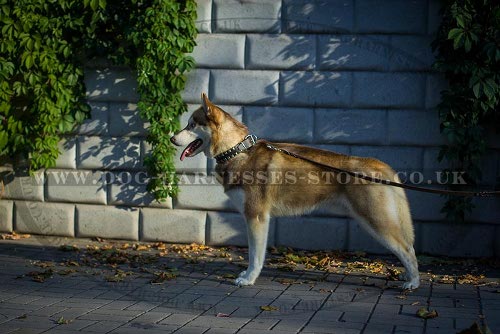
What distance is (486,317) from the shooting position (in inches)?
199

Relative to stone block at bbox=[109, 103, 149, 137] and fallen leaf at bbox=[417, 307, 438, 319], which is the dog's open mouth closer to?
stone block at bbox=[109, 103, 149, 137]

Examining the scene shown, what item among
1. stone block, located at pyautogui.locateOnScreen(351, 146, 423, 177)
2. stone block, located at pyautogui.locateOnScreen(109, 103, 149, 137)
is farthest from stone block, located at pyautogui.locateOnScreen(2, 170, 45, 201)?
stone block, located at pyautogui.locateOnScreen(351, 146, 423, 177)

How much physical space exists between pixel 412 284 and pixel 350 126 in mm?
2133

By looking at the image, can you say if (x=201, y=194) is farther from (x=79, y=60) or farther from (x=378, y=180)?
(x=378, y=180)

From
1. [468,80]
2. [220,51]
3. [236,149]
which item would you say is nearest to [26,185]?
[220,51]

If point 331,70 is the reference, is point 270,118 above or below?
below

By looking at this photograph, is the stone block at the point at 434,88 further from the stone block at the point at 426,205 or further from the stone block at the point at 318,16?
the stone block at the point at 318,16

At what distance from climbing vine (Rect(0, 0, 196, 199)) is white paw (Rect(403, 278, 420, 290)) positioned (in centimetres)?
295

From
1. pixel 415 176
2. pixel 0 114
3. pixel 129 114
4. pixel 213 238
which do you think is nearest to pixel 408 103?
pixel 415 176

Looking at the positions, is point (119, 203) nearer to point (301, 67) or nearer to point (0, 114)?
point (0, 114)

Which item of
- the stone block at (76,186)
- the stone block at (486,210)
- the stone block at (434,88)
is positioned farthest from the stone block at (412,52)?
the stone block at (76,186)

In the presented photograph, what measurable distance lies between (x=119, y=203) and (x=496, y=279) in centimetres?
408

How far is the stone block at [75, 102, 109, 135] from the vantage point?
8016 mm

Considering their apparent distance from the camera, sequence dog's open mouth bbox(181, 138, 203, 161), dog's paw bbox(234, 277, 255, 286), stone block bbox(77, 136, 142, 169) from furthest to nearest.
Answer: stone block bbox(77, 136, 142, 169) → dog's open mouth bbox(181, 138, 203, 161) → dog's paw bbox(234, 277, 255, 286)
